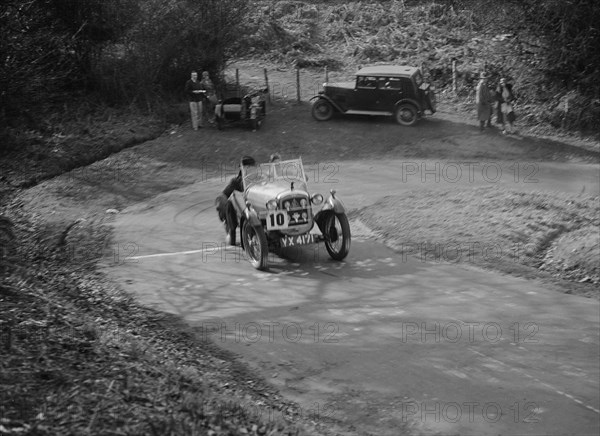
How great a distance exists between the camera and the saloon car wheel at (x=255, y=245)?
42.3ft

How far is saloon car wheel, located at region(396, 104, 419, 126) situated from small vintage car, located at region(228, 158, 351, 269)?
10.3 m

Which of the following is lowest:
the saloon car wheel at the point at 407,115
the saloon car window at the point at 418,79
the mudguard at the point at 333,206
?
the mudguard at the point at 333,206

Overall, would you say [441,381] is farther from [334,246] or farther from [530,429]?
[334,246]

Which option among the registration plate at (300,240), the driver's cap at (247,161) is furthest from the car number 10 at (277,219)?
the driver's cap at (247,161)

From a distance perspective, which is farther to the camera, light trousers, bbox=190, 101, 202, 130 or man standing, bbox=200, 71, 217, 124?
man standing, bbox=200, 71, 217, 124

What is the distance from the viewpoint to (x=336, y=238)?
44.2ft

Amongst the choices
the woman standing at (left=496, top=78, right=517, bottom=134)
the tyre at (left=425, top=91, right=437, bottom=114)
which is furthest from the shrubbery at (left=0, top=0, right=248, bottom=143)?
the woman standing at (left=496, top=78, right=517, bottom=134)

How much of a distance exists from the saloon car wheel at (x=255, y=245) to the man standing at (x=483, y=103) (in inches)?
438

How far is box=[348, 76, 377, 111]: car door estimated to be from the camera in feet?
77.5
